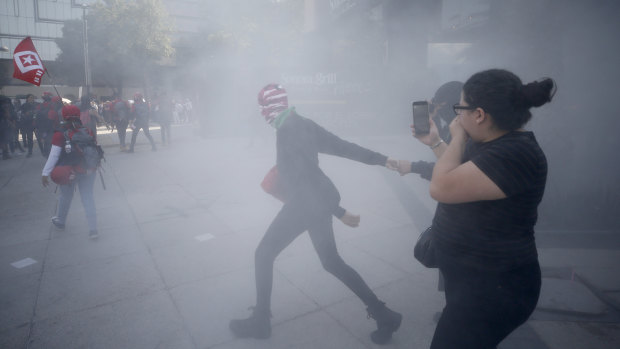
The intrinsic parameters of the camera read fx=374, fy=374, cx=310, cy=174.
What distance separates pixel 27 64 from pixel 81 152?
164 inches

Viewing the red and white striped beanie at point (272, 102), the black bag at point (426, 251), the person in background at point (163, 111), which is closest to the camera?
the black bag at point (426, 251)

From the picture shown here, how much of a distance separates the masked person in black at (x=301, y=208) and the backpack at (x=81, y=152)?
3.25 metres

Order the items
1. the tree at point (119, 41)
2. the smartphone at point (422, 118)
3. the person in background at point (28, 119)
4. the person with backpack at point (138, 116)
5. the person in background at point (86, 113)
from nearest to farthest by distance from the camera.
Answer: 1. the smartphone at point (422, 118)
2. the person in background at point (86, 113)
3. the person in background at point (28, 119)
4. the person with backpack at point (138, 116)
5. the tree at point (119, 41)

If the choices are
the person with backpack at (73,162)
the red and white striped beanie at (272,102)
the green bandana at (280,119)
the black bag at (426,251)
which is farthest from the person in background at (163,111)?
the black bag at (426,251)

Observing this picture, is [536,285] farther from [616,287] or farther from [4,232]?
[4,232]

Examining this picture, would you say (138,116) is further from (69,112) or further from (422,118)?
(422,118)

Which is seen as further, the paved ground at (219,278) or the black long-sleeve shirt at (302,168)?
the paved ground at (219,278)

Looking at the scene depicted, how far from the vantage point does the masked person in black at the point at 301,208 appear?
2564 mm

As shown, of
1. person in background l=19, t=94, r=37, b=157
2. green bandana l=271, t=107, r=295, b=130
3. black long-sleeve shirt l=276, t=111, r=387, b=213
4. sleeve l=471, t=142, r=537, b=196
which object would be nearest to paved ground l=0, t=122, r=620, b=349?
black long-sleeve shirt l=276, t=111, r=387, b=213

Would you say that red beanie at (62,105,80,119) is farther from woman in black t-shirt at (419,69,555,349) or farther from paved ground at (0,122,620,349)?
woman in black t-shirt at (419,69,555,349)

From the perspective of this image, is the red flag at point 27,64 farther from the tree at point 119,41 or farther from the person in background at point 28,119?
the tree at point 119,41

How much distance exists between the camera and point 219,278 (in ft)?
12.1

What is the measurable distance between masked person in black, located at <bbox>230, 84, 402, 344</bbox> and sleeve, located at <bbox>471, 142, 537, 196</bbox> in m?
1.29

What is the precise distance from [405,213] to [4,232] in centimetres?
563
